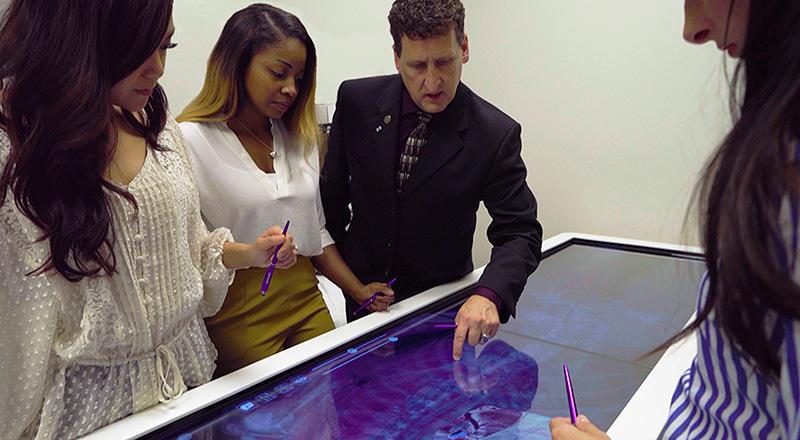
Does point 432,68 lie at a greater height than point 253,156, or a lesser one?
greater

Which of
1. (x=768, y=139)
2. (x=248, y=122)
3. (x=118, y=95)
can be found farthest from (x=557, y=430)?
(x=248, y=122)

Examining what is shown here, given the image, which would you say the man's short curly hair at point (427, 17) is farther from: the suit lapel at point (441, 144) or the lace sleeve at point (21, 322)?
the lace sleeve at point (21, 322)

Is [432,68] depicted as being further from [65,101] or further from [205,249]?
[65,101]

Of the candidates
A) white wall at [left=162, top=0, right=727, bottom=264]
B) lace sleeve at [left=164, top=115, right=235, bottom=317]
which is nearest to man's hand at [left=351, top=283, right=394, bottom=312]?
lace sleeve at [left=164, top=115, right=235, bottom=317]

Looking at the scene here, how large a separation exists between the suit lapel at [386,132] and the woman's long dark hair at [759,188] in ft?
3.76

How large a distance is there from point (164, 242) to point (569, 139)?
240 cm

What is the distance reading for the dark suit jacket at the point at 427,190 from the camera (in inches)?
62.8

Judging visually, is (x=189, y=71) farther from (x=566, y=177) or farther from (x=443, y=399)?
(x=566, y=177)

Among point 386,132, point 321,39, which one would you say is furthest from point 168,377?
point 321,39

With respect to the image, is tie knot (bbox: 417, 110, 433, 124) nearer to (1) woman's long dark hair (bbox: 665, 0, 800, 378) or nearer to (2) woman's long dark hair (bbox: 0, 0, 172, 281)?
(2) woman's long dark hair (bbox: 0, 0, 172, 281)

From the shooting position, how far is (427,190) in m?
1.60

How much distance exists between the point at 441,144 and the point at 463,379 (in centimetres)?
65

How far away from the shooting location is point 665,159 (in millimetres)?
2764

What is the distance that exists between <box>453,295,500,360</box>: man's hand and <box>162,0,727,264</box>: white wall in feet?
4.98
